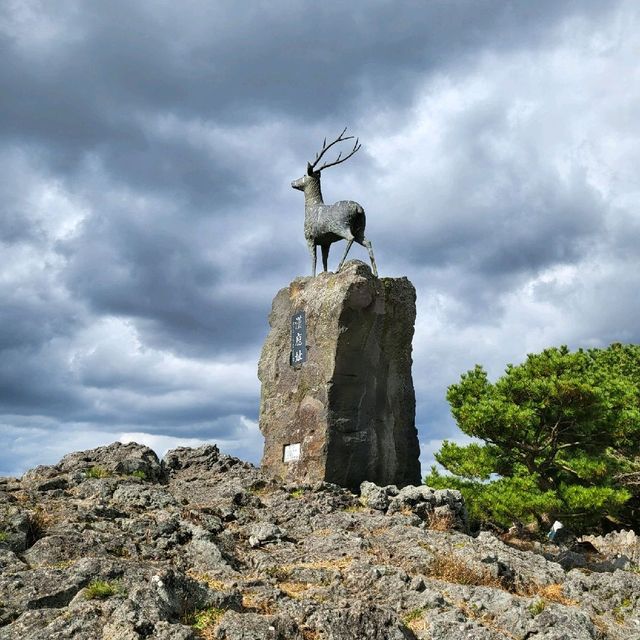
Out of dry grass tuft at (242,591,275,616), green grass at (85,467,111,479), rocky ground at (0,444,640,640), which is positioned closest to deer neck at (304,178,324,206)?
rocky ground at (0,444,640,640)

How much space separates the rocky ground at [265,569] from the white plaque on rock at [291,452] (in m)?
0.59

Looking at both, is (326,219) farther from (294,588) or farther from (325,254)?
(294,588)

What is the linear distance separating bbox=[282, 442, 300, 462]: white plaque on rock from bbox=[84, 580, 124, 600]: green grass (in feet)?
21.9

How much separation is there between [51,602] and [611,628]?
19.6 ft

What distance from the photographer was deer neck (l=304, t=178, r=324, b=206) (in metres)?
16.0

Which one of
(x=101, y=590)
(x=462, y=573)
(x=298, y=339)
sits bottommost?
(x=101, y=590)

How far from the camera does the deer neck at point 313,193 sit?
52.5 ft

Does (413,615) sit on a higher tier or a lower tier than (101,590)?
lower

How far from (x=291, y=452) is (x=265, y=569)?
4913mm

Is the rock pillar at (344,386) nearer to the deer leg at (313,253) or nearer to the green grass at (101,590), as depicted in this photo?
the deer leg at (313,253)

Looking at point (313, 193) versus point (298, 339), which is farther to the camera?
point (313, 193)

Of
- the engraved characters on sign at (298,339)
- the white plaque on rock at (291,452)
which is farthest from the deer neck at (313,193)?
the white plaque on rock at (291,452)

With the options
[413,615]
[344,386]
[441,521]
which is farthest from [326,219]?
[413,615]

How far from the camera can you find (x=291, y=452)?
44.4 feet
